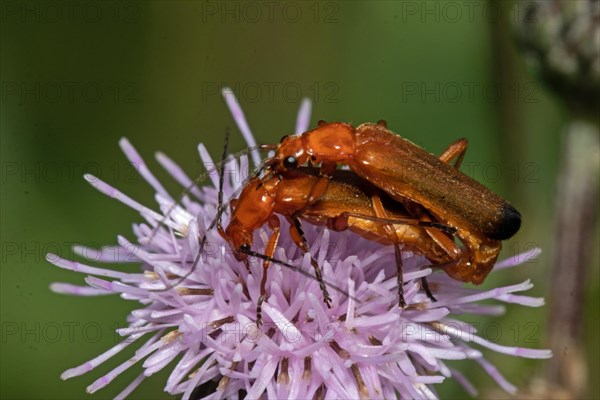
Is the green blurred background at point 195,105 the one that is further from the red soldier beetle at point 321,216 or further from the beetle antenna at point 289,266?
the beetle antenna at point 289,266

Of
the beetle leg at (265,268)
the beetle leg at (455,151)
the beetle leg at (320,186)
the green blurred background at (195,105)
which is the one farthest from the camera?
the green blurred background at (195,105)

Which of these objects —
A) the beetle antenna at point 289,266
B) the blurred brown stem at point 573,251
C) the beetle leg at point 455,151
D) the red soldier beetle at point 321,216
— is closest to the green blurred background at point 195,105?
the blurred brown stem at point 573,251

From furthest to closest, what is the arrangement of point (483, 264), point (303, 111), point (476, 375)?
point (476, 375)
point (303, 111)
point (483, 264)

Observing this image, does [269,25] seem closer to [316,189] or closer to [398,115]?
[398,115]

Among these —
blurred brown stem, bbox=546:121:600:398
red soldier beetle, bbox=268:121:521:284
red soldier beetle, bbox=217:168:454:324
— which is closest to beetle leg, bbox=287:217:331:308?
red soldier beetle, bbox=217:168:454:324

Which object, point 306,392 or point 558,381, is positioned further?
point 558,381

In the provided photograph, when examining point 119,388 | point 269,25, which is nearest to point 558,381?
point 119,388

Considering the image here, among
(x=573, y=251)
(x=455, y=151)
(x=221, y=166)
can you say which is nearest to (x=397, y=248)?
(x=455, y=151)
